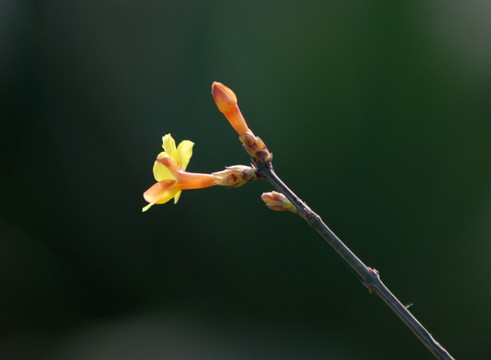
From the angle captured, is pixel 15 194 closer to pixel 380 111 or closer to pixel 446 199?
pixel 380 111

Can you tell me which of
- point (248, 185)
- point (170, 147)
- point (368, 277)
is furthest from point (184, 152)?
point (248, 185)

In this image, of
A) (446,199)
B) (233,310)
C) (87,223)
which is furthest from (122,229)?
(446,199)

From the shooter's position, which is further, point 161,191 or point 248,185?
point 248,185

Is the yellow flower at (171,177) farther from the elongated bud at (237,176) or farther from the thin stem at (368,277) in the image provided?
the thin stem at (368,277)

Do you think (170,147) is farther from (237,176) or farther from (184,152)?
(237,176)

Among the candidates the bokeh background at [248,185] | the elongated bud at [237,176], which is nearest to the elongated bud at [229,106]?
the elongated bud at [237,176]

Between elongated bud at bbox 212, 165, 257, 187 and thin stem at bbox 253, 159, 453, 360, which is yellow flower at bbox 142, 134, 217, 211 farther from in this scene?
thin stem at bbox 253, 159, 453, 360
